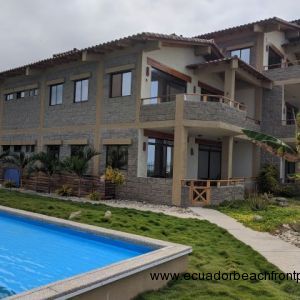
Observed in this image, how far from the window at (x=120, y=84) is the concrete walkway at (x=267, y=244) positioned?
8243mm

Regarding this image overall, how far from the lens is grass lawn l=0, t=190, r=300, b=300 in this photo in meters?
6.28

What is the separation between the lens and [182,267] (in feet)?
23.5

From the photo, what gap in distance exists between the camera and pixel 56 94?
78.9 feet

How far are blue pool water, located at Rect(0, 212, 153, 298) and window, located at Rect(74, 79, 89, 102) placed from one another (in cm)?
1174

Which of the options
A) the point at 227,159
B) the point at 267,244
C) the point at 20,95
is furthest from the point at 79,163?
the point at 267,244

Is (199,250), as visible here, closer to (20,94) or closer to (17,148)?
(17,148)

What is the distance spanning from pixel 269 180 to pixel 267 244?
1354 cm

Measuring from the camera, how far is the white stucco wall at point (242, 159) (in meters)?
25.6

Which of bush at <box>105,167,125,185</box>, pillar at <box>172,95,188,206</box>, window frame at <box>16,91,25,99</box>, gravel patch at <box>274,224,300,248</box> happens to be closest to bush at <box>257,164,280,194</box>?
pillar at <box>172,95,188,206</box>

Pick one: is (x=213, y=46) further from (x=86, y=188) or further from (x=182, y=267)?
(x=182, y=267)

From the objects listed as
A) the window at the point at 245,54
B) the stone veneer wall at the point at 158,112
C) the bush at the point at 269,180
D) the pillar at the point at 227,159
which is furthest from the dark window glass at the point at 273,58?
the stone veneer wall at the point at 158,112

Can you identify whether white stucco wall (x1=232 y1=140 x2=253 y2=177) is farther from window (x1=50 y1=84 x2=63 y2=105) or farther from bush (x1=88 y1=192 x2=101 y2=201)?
window (x1=50 y1=84 x2=63 y2=105)

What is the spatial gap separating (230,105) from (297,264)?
497 inches

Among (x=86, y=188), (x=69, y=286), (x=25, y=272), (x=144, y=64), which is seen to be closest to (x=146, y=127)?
(x=144, y=64)
